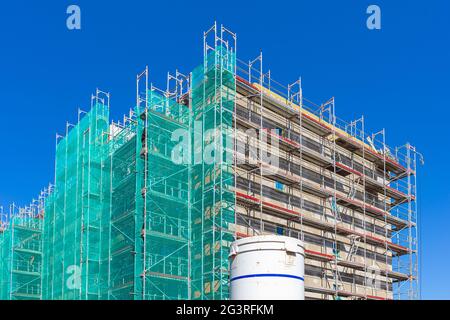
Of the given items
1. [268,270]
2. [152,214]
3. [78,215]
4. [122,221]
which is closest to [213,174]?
[152,214]

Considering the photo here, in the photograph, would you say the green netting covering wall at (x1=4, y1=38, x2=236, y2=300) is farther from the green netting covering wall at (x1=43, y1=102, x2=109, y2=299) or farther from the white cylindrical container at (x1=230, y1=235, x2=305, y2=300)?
the white cylindrical container at (x1=230, y1=235, x2=305, y2=300)

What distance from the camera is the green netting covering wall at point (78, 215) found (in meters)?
32.9

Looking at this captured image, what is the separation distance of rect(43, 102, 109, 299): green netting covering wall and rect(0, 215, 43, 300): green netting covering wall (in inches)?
153

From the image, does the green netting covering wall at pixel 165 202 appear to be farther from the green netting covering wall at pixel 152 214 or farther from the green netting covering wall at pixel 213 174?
the green netting covering wall at pixel 213 174

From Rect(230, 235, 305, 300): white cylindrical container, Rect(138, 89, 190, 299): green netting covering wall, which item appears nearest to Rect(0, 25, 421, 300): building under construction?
Rect(138, 89, 190, 299): green netting covering wall

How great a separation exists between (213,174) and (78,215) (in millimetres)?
10834

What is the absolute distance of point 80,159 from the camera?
1430 inches

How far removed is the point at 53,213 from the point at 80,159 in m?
6.27

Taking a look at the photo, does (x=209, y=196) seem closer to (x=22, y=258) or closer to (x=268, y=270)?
(x=268, y=270)

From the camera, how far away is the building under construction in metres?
28.8

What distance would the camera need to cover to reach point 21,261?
1720 inches
